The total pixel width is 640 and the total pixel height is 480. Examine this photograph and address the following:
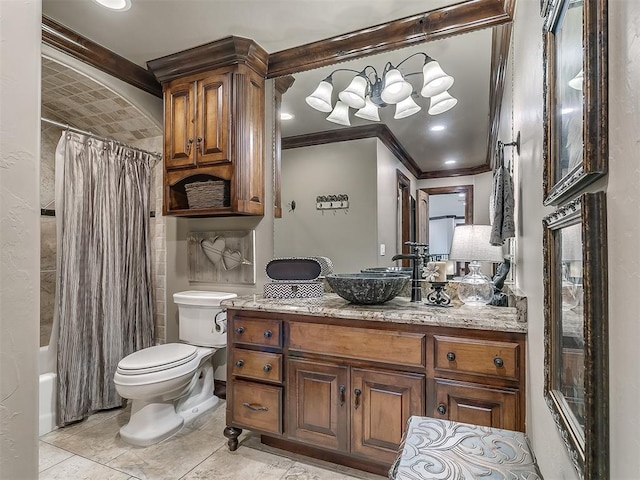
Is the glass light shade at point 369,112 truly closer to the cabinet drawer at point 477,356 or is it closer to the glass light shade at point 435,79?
the glass light shade at point 435,79

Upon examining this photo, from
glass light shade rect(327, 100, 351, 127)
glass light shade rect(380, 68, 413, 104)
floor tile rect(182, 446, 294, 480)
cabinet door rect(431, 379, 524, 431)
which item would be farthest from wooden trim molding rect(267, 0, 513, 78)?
floor tile rect(182, 446, 294, 480)

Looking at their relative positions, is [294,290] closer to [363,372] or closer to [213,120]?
[363,372]

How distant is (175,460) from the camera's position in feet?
6.35

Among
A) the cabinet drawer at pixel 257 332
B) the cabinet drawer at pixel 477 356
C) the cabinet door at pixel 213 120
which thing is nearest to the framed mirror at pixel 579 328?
the cabinet drawer at pixel 477 356

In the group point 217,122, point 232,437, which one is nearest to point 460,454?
point 232,437

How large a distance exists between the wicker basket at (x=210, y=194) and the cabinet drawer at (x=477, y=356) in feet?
5.41

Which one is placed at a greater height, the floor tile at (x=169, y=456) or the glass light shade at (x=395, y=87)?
the glass light shade at (x=395, y=87)

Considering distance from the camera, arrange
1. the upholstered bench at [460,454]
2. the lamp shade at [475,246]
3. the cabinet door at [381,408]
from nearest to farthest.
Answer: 1. the upholstered bench at [460,454]
2. the cabinet door at [381,408]
3. the lamp shade at [475,246]

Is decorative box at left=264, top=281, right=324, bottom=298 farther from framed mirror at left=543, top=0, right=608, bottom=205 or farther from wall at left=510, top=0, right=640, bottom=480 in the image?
wall at left=510, top=0, right=640, bottom=480

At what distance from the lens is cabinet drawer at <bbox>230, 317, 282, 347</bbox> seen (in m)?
1.90

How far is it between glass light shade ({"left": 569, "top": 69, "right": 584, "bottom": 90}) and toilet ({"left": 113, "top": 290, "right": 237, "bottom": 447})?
88.1 inches

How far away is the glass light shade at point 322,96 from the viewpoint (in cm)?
241

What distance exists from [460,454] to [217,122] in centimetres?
229

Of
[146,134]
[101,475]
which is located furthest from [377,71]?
[101,475]
